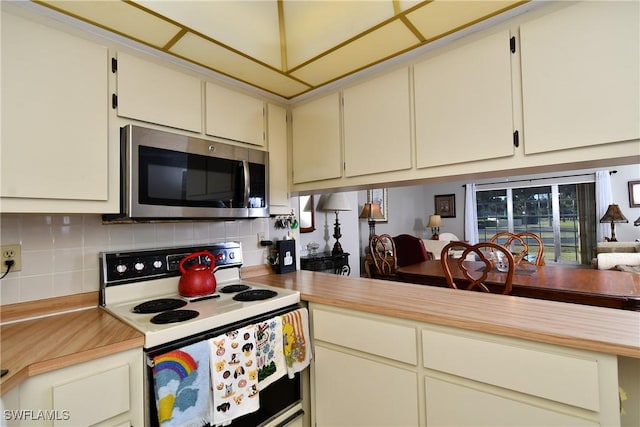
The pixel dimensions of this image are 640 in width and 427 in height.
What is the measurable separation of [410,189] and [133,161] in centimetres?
650

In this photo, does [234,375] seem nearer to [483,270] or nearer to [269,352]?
[269,352]

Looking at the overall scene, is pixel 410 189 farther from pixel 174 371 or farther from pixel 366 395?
pixel 174 371

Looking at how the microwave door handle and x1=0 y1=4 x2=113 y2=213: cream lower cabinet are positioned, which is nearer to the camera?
x1=0 y1=4 x2=113 y2=213: cream lower cabinet

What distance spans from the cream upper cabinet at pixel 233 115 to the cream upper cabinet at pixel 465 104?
3.23 ft

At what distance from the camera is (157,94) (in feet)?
4.89

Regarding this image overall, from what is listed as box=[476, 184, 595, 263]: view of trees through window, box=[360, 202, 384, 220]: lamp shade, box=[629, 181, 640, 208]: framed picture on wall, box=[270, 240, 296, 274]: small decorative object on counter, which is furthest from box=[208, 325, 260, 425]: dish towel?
box=[629, 181, 640, 208]: framed picture on wall

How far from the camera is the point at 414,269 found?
2.73 m

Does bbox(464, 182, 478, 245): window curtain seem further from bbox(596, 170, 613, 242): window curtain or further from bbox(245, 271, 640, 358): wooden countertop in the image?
bbox(245, 271, 640, 358): wooden countertop

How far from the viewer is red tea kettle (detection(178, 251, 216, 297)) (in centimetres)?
155

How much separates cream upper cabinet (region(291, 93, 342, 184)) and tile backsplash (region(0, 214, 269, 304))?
37.1 inches

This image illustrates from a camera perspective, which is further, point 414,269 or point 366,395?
point 414,269

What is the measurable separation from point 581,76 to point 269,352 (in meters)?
1.71

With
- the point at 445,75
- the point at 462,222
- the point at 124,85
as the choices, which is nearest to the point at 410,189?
the point at 462,222

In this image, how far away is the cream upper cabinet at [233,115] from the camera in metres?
1.71
